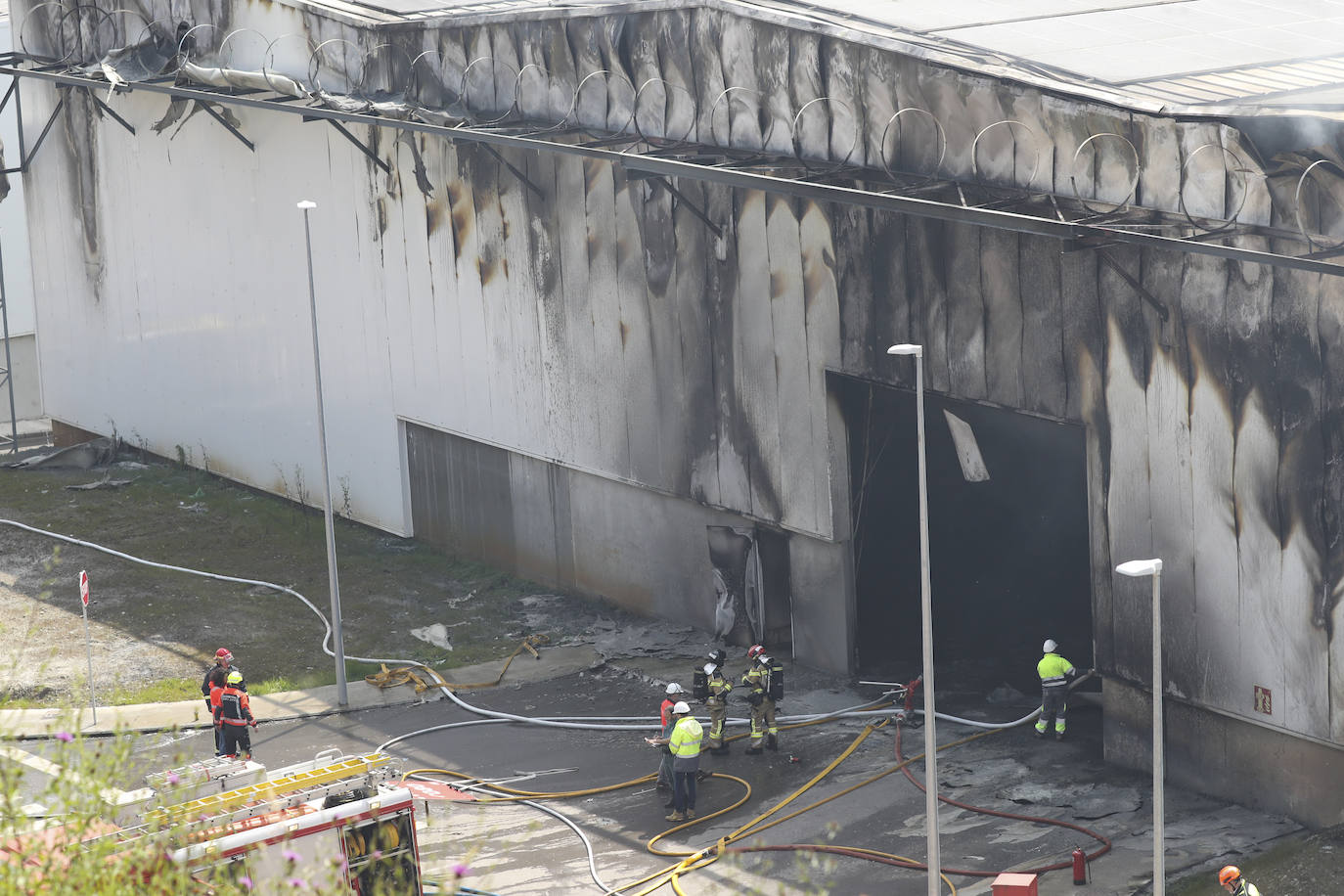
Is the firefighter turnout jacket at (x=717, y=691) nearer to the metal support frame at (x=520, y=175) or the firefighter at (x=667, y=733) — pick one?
the firefighter at (x=667, y=733)

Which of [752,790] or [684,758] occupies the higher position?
[684,758]

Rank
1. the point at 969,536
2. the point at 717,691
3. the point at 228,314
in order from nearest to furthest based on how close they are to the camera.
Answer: the point at 717,691 < the point at 969,536 < the point at 228,314

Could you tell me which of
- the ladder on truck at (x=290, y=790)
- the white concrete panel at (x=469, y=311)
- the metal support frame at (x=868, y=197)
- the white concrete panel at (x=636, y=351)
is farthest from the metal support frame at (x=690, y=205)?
the ladder on truck at (x=290, y=790)

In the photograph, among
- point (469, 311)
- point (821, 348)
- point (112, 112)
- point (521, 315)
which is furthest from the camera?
point (112, 112)

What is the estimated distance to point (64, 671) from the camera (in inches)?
1122

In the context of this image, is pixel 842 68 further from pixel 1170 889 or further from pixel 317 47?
pixel 317 47

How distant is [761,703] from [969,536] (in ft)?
23.7

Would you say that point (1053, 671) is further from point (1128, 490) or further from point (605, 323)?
point (605, 323)

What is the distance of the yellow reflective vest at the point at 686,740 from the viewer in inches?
851

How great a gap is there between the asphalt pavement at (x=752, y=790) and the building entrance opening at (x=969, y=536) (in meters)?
1.45

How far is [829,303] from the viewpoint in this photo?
84.8ft

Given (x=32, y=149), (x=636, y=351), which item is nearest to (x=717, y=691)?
(x=636, y=351)

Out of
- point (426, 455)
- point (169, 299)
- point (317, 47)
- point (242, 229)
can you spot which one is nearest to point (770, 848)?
point (426, 455)

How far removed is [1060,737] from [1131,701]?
1.71m
